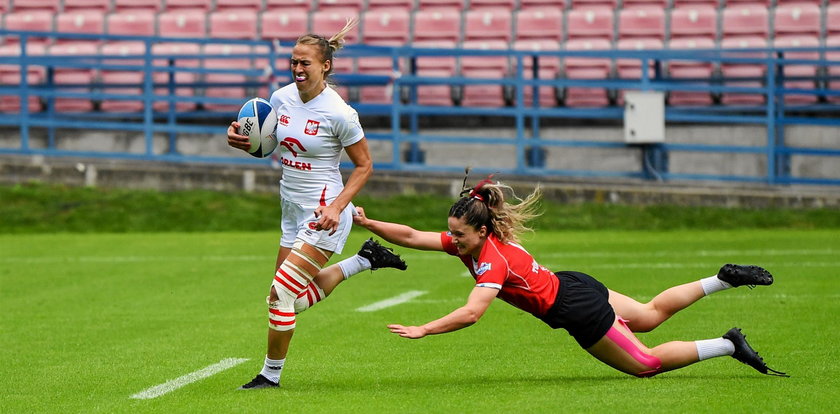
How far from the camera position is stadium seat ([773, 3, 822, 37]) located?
73.1ft

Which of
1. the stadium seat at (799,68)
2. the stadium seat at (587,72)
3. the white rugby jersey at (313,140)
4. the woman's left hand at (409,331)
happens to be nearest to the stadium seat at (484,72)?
the stadium seat at (587,72)

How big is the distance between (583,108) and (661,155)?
1551 mm

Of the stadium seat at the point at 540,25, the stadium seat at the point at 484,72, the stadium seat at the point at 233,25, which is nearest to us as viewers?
the stadium seat at the point at 484,72

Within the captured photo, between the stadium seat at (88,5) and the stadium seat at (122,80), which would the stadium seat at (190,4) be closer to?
the stadium seat at (122,80)

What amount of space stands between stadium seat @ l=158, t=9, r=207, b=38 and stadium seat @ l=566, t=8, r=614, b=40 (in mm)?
6843

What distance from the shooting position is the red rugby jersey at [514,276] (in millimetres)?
7648

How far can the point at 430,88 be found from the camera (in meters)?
23.7

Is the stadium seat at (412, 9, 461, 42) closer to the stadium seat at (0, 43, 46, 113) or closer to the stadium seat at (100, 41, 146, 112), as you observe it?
the stadium seat at (100, 41, 146, 112)

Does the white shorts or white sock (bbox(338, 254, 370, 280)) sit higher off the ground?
the white shorts

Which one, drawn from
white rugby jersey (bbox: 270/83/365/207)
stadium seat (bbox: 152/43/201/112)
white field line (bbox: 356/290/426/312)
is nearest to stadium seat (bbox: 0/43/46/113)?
stadium seat (bbox: 152/43/201/112)

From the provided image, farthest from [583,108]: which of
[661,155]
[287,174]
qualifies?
[287,174]

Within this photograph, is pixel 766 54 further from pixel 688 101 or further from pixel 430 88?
pixel 430 88

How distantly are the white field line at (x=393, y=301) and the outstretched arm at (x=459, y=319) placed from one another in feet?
15.5

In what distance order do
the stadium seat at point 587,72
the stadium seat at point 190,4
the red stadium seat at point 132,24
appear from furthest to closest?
the stadium seat at point 190,4 → the red stadium seat at point 132,24 → the stadium seat at point 587,72
